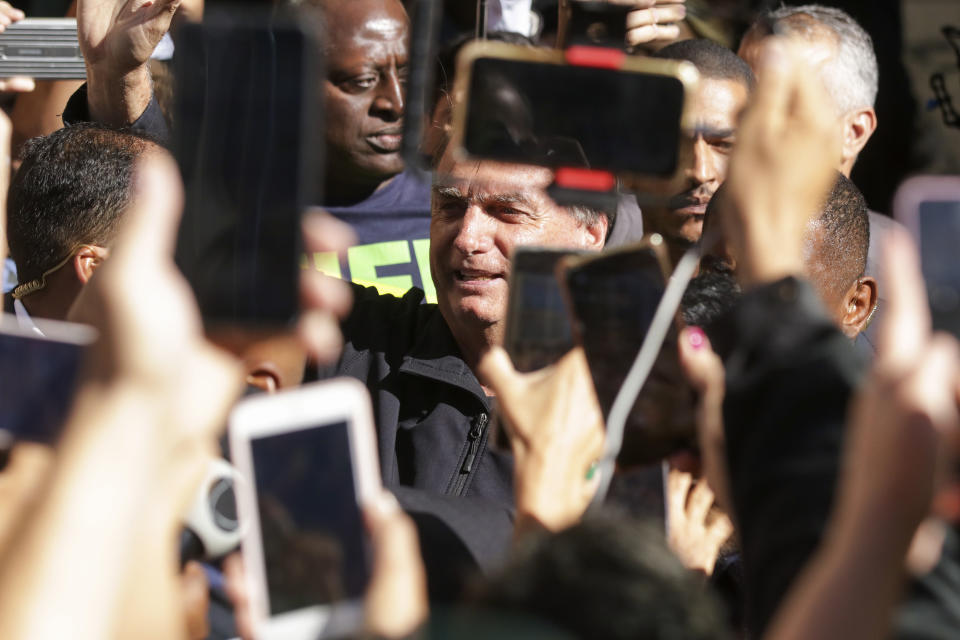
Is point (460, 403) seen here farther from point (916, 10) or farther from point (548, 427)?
point (916, 10)

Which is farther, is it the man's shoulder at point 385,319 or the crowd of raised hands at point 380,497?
the man's shoulder at point 385,319

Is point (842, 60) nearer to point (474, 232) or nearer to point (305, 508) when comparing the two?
point (474, 232)

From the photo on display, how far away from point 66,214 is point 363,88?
125 cm

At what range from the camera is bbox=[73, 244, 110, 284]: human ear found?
2703 millimetres

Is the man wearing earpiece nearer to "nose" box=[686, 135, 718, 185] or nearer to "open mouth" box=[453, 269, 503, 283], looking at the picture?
"open mouth" box=[453, 269, 503, 283]

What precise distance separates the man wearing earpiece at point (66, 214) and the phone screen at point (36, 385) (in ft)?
3.94

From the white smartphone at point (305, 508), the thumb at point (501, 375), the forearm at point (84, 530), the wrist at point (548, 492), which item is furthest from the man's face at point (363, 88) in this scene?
the forearm at point (84, 530)

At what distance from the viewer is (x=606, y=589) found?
117 centimetres

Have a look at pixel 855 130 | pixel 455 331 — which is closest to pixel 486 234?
pixel 455 331

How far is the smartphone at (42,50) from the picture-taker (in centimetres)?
281

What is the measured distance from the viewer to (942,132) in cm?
448

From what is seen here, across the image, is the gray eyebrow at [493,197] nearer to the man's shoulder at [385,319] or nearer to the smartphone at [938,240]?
the man's shoulder at [385,319]

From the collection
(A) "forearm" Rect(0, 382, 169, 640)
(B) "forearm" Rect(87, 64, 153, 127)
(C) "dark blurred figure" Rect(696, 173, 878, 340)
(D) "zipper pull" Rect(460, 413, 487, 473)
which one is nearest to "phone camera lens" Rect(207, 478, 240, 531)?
(A) "forearm" Rect(0, 382, 169, 640)

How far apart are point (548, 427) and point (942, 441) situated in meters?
0.63
